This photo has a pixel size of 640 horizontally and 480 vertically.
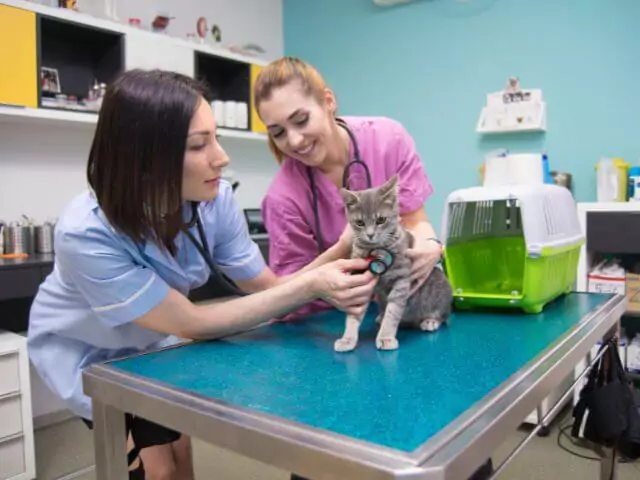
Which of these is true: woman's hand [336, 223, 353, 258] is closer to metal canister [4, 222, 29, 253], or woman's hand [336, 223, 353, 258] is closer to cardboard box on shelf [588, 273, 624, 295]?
cardboard box on shelf [588, 273, 624, 295]

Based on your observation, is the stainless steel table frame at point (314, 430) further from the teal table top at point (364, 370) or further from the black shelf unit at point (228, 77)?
the black shelf unit at point (228, 77)

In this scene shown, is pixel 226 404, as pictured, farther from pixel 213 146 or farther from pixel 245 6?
pixel 245 6

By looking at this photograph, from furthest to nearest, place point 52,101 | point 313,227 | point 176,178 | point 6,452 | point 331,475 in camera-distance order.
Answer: point 52,101
point 6,452
point 313,227
point 176,178
point 331,475

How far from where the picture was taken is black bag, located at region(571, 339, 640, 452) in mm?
1311

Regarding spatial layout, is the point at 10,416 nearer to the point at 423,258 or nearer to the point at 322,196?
the point at 322,196

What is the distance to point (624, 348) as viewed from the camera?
233cm

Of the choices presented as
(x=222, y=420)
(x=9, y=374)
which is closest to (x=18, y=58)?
(x=9, y=374)

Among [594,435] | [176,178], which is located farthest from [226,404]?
[594,435]

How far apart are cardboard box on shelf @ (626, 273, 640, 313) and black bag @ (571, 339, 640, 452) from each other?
37.4 inches

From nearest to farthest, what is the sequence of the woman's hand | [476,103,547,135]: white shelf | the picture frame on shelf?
1. the woman's hand
2. the picture frame on shelf
3. [476,103,547,135]: white shelf

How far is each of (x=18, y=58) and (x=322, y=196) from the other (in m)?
1.52

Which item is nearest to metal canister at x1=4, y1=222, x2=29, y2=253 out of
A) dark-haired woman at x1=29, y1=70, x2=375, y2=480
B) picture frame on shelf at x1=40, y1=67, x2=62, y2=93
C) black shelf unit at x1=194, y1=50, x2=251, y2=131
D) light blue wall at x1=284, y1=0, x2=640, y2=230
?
picture frame on shelf at x1=40, y1=67, x2=62, y2=93

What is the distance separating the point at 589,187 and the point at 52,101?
2.44 meters

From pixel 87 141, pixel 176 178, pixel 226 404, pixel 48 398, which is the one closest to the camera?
pixel 226 404
